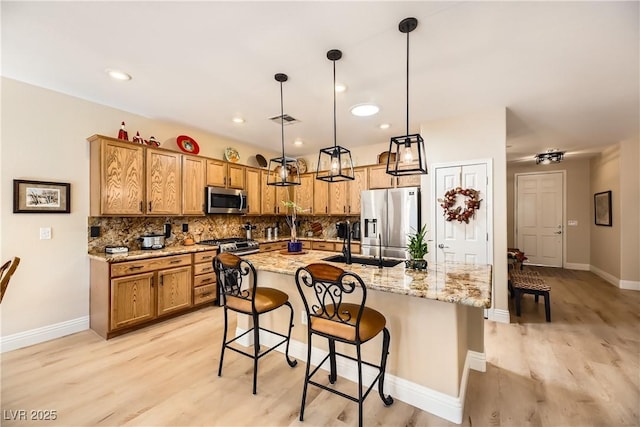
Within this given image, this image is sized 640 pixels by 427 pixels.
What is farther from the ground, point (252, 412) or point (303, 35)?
point (303, 35)

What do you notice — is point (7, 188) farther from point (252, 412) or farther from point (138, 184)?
point (252, 412)

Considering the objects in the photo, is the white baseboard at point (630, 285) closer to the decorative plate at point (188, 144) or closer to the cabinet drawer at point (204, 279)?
the cabinet drawer at point (204, 279)

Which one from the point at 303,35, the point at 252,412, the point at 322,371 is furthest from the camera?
the point at 322,371

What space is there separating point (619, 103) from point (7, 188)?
6747mm

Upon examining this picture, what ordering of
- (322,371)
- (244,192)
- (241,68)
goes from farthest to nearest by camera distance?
1. (244,192)
2. (241,68)
3. (322,371)

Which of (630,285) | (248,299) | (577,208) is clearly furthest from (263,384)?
(577,208)

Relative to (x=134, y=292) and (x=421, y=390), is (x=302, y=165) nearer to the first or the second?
(x=134, y=292)

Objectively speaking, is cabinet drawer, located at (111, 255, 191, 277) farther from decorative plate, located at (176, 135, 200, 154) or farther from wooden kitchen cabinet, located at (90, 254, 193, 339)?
decorative plate, located at (176, 135, 200, 154)

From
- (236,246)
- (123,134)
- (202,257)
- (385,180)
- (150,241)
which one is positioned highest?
(123,134)

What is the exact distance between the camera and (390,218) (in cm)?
430

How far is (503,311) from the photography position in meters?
3.49

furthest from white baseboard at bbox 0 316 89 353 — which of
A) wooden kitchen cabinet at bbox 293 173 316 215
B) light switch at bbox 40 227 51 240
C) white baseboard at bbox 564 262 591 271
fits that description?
white baseboard at bbox 564 262 591 271

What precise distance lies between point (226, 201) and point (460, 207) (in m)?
3.44

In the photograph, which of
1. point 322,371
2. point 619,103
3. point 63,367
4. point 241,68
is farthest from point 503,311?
point 63,367
